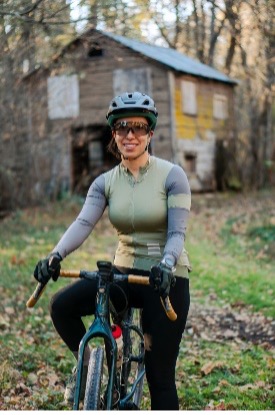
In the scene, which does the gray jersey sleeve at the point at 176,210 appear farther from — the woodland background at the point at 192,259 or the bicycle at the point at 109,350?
the woodland background at the point at 192,259

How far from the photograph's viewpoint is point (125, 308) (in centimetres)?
420

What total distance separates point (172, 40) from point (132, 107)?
33.0m

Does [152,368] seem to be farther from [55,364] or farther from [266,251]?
[266,251]

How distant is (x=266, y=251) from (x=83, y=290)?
1042 cm

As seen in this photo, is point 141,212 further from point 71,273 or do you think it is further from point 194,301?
point 194,301

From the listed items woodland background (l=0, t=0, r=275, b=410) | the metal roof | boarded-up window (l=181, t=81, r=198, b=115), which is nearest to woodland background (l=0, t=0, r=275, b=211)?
woodland background (l=0, t=0, r=275, b=410)

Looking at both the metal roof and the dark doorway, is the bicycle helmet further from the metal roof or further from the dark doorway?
the dark doorway

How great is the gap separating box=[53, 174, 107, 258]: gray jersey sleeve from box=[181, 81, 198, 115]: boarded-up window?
23586mm

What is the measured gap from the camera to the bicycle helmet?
4203 millimetres

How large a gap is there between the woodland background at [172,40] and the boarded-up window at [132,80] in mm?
3507

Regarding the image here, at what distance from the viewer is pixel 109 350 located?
3.96m

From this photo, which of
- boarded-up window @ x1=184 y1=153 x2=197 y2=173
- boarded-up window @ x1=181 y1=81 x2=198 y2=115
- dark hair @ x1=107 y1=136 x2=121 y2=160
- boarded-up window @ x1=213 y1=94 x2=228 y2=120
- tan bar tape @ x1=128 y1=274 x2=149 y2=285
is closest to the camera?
tan bar tape @ x1=128 y1=274 x2=149 y2=285

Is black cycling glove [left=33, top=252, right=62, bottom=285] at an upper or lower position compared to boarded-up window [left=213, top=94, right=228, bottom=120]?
lower

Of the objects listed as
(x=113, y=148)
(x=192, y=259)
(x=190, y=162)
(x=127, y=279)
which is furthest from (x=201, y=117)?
(x=127, y=279)
